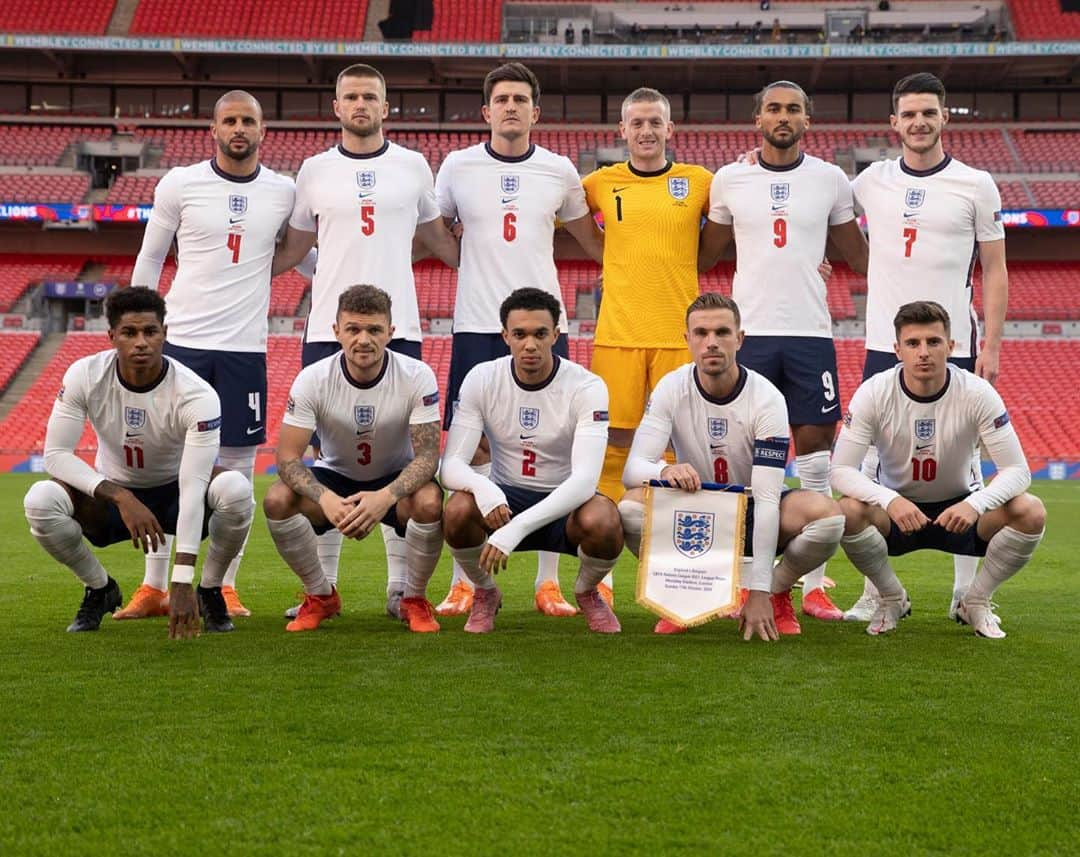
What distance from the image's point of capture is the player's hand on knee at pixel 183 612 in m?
4.48

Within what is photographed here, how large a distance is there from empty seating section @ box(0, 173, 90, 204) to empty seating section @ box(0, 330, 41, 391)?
3.34 m

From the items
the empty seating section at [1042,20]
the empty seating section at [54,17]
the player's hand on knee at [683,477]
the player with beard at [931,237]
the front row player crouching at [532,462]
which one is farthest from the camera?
the empty seating section at [54,17]

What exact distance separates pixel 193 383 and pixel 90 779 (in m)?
2.24

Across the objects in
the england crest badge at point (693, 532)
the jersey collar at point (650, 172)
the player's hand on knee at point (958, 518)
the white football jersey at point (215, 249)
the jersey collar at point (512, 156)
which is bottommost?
the england crest badge at point (693, 532)

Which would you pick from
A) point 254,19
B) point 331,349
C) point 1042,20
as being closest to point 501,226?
point 331,349

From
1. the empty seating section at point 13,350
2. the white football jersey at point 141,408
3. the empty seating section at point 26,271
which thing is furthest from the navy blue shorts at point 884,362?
the empty seating section at point 26,271

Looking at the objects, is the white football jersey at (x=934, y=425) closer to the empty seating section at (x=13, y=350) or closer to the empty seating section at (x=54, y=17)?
the empty seating section at (x=13, y=350)

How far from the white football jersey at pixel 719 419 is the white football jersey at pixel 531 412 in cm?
25

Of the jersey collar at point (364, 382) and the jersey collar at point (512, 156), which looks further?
the jersey collar at point (512, 156)

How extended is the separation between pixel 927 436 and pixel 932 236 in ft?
3.74

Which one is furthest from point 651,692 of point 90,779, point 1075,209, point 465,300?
point 1075,209

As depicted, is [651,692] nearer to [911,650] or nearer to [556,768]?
[556,768]

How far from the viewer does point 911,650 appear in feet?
14.5

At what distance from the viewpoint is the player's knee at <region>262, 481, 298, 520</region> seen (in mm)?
4715
